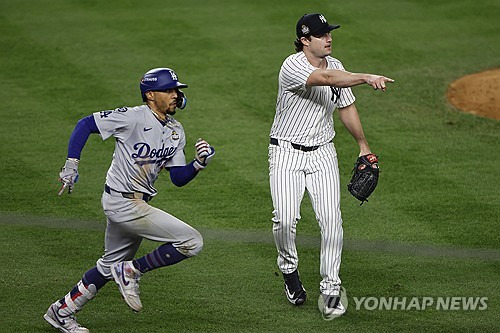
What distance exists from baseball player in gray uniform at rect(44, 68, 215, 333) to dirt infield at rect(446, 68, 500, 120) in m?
6.67

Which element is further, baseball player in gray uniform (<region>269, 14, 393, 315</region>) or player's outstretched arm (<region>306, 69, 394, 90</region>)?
baseball player in gray uniform (<region>269, 14, 393, 315</region>)

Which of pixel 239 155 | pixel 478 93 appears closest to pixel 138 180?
pixel 239 155

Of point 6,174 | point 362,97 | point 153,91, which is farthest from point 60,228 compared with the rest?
point 362,97

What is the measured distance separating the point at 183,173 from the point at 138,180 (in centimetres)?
31

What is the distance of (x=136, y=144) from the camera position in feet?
22.2

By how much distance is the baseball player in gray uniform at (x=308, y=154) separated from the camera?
7.37m

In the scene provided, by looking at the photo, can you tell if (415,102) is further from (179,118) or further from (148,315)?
(148,315)

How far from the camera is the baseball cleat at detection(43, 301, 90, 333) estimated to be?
22.6 ft

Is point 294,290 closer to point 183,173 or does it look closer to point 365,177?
point 365,177

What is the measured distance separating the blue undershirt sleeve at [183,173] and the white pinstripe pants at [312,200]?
861 mm

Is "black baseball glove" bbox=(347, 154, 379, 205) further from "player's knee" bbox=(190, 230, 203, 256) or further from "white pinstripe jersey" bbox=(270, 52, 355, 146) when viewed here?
"player's knee" bbox=(190, 230, 203, 256)

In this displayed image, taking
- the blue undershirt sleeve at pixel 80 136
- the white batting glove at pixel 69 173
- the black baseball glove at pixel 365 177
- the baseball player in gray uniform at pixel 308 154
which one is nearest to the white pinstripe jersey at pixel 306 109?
the baseball player in gray uniform at pixel 308 154

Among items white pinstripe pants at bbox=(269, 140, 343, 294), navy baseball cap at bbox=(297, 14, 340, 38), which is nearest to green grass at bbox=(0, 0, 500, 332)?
white pinstripe pants at bbox=(269, 140, 343, 294)
